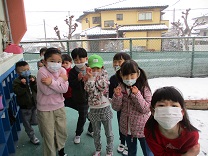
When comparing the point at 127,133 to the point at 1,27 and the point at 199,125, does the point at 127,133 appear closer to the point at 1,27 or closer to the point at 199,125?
the point at 199,125

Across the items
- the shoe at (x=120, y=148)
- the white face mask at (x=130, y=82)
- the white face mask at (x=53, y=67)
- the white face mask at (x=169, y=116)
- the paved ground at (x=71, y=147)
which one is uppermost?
the white face mask at (x=53, y=67)

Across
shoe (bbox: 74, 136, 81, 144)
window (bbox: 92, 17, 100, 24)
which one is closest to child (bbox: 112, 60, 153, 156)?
shoe (bbox: 74, 136, 81, 144)

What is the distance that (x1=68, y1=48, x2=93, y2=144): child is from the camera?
2.31m

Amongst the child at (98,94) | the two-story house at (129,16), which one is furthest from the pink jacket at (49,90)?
the two-story house at (129,16)

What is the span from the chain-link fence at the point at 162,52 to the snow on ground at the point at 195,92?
0.32 metres

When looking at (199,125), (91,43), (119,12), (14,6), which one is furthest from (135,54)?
(119,12)

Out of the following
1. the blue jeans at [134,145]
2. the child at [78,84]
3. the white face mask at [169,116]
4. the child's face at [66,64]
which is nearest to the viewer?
the white face mask at [169,116]

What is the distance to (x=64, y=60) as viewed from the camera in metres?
2.93

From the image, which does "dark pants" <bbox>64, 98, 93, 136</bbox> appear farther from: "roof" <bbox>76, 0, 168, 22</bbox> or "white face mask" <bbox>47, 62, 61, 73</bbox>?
"roof" <bbox>76, 0, 168, 22</bbox>

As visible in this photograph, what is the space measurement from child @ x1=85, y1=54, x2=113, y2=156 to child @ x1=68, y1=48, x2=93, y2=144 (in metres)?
0.28

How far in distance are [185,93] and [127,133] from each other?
10.9 ft

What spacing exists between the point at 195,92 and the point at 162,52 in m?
1.68

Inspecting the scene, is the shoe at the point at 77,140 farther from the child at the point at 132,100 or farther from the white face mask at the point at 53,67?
the white face mask at the point at 53,67

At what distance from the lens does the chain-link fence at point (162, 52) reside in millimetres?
5590
